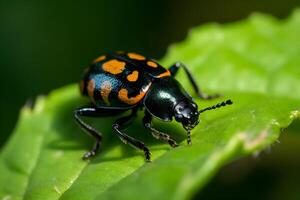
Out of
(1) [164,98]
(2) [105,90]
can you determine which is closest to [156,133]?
(1) [164,98]

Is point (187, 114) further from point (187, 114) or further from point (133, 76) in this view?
point (133, 76)

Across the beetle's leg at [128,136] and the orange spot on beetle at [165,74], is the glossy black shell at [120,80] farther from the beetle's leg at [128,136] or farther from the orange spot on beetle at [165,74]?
the beetle's leg at [128,136]

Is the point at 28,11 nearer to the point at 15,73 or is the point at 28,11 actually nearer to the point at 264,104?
the point at 15,73

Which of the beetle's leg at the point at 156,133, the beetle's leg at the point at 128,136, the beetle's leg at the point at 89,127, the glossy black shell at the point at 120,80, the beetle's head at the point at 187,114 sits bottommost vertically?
the beetle's leg at the point at 89,127

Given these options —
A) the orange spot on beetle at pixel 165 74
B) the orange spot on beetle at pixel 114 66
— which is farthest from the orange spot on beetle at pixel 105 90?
the orange spot on beetle at pixel 165 74

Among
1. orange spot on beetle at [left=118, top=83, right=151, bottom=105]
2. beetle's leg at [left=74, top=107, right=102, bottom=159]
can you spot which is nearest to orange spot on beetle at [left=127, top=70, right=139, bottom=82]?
orange spot on beetle at [left=118, top=83, right=151, bottom=105]

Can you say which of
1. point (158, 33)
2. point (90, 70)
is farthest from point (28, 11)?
point (90, 70)

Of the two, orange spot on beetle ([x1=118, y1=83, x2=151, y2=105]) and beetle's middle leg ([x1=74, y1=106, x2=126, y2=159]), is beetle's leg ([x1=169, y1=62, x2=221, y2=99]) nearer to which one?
orange spot on beetle ([x1=118, y1=83, x2=151, y2=105])
